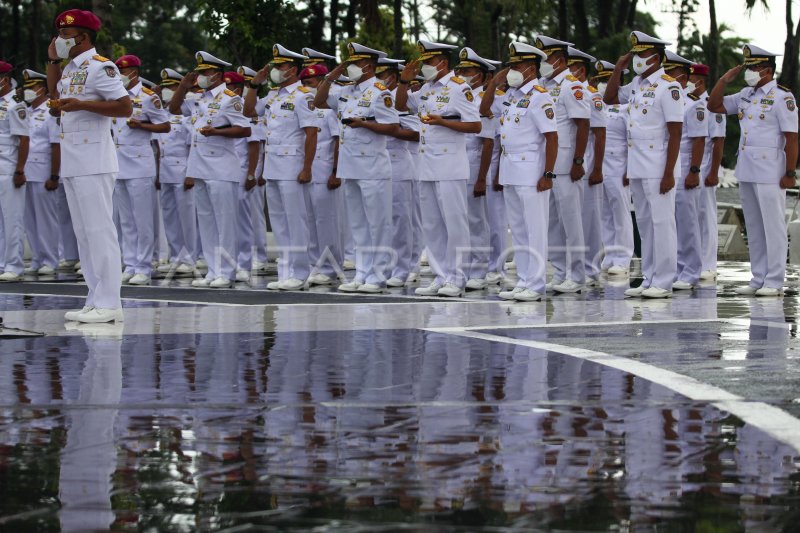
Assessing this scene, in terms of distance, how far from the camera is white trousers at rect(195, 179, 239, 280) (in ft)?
56.8

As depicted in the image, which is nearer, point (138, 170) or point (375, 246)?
point (375, 246)

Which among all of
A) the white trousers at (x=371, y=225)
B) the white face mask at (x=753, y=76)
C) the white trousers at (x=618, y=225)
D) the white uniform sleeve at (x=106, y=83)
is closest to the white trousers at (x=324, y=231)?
the white trousers at (x=371, y=225)

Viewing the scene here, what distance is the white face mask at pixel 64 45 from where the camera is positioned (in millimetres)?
11938

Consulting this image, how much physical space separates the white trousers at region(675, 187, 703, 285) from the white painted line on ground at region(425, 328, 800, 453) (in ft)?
20.5

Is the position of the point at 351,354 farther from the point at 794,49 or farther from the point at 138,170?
the point at 794,49

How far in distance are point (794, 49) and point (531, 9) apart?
6.76 meters

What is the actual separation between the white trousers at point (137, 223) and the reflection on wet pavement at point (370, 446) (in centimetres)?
783

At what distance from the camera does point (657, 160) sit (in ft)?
48.4

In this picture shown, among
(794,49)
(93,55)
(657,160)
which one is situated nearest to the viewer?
(93,55)

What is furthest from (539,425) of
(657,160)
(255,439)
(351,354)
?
→ (657,160)

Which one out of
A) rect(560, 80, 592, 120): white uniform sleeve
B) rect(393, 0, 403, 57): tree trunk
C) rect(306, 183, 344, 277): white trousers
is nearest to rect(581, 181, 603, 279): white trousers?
rect(560, 80, 592, 120): white uniform sleeve

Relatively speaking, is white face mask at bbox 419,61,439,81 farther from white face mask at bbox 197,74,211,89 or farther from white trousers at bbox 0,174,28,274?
white trousers at bbox 0,174,28,274

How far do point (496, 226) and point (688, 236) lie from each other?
2175 millimetres

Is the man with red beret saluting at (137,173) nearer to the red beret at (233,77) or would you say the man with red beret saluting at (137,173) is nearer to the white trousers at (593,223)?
the red beret at (233,77)
